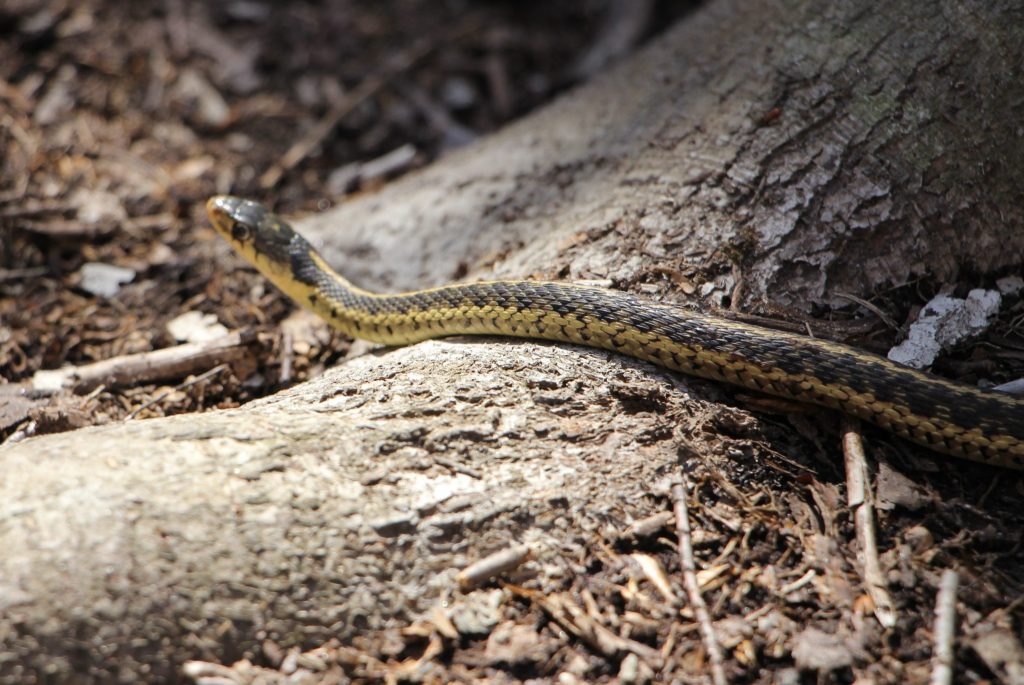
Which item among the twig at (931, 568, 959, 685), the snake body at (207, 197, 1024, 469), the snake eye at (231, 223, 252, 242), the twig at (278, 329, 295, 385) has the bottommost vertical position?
the twig at (278, 329, 295, 385)

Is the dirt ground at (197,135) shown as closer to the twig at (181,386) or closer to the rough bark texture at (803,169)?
the twig at (181,386)

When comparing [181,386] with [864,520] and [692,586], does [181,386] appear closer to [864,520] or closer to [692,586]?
[692,586]

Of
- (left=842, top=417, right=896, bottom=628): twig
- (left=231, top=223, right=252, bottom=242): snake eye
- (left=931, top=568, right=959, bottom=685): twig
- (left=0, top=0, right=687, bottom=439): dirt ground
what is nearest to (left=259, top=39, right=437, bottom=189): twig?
(left=0, top=0, right=687, bottom=439): dirt ground

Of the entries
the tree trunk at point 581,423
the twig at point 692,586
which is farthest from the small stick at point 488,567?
the twig at point 692,586

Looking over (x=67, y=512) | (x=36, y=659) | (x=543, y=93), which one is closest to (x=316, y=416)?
(x=67, y=512)

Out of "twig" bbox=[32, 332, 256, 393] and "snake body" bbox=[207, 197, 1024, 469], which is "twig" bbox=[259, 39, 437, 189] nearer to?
"twig" bbox=[32, 332, 256, 393]

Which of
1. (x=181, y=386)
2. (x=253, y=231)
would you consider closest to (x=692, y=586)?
(x=181, y=386)

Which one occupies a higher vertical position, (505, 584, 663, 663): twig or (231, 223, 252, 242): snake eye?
(231, 223, 252, 242): snake eye
